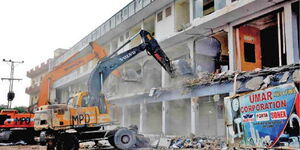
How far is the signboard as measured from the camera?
24.1ft

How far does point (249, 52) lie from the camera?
16.9 metres

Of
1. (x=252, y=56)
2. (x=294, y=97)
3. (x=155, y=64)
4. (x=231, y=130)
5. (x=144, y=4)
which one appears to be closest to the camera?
(x=294, y=97)

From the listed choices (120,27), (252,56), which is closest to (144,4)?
(120,27)

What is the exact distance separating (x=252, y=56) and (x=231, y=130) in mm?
9136

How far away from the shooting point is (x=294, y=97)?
7.26 meters

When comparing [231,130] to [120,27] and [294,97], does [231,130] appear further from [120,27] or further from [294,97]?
[120,27]

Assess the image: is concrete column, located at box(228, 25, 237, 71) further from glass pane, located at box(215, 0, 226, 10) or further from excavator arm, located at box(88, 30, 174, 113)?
excavator arm, located at box(88, 30, 174, 113)

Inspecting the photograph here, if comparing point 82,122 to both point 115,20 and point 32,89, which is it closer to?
point 115,20

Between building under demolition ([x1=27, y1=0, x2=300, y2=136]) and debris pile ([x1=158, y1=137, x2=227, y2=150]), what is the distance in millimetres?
1554

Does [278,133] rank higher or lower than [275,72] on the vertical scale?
→ lower

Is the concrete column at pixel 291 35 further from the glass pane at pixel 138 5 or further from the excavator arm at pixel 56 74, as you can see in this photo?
the glass pane at pixel 138 5

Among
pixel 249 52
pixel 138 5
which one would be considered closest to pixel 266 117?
pixel 249 52

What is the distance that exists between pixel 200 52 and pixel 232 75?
5890 mm

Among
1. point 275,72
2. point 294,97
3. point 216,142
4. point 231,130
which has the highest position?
point 275,72
